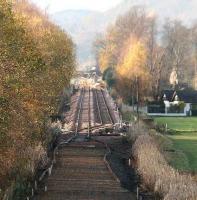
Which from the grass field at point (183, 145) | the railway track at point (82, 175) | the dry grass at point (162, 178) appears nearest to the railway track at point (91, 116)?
the railway track at point (82, 175)

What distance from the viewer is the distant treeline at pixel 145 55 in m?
77.0

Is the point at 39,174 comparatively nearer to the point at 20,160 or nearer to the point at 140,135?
the point at 20,160

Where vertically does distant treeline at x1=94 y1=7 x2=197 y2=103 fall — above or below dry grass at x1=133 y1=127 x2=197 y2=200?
above

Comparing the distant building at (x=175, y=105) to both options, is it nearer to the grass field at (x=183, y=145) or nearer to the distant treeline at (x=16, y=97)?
the grass field at (x=183, y=145)

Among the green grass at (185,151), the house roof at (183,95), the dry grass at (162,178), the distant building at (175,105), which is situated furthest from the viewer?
the house roof at (183,95)

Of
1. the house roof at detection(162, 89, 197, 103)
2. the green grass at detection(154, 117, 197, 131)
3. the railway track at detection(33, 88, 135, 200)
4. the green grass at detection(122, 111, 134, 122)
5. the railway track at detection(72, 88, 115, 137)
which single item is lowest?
the green grass at detection(154, 117, 197, 131)

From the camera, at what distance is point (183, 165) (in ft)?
107

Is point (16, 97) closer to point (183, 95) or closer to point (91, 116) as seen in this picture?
point (91, 116)

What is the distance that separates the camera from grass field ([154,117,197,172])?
109 ft

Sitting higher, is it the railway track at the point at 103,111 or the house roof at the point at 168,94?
the house roof at the point at 168,94

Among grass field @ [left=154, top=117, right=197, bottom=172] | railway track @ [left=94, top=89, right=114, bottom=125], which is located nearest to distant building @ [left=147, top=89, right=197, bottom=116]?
railway track @ [left=94, top=89, right=114, bottom=125]

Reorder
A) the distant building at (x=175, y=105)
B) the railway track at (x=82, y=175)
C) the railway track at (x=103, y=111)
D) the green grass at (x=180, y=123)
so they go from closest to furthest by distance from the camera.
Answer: the railway track at (x=82, y=175) < the railway track at (x=103, y=111) < the green grass at (x=180, y=123) < the distant building at (x=175, y=105)

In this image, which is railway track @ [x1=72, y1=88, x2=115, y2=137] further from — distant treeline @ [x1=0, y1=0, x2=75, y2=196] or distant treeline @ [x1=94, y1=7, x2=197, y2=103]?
distant treeline @ [x1=0, y1=0, x2=75, y2=196]

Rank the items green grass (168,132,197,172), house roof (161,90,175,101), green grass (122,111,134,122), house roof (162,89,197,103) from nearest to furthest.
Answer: green grass (168,132,197,172) → green grass (122,111,134,122) → house roof (162,89,197,103) → house roof (161,90,175,101)
